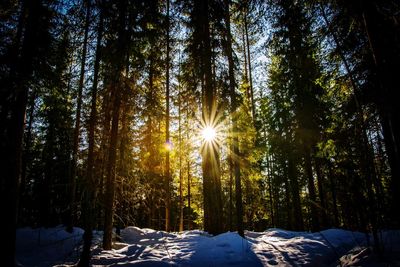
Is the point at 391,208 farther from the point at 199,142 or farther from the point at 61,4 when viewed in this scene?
the point at 61,4

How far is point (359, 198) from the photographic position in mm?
6152

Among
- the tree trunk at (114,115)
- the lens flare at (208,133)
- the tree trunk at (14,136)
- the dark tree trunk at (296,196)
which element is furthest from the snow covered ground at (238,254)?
the dark tree trunk at (296,196)

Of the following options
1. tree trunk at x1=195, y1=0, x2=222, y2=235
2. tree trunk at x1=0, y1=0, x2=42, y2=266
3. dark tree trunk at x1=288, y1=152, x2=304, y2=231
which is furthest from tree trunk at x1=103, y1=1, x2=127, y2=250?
dark tree trunk at x1=288, y1=152, x2=304, y2=231

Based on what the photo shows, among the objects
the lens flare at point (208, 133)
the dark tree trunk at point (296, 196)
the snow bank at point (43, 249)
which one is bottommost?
the snow bank at point (43, 249)

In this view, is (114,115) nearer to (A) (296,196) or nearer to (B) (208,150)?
(B) (208,150)

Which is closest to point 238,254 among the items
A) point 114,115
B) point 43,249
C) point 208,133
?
point 114,115

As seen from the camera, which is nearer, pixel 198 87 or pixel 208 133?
pixel 208 133

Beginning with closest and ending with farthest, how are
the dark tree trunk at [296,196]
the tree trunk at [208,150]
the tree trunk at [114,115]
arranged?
the tree trunk at [114,115]
the tree trunk at [208,150]
the dark tree trunk at [296,196]

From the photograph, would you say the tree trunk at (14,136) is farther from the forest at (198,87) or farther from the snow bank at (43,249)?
the snow bank at (43,249)

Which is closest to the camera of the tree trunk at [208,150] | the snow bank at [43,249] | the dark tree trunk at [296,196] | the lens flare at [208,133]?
the snow bank at [43,249]

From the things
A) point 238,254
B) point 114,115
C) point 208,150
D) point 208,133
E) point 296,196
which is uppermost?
point 208,133

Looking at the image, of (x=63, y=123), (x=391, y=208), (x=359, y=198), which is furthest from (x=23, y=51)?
(x=63, y=123)

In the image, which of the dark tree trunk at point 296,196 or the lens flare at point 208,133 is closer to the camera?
the lens flare at point 208,133

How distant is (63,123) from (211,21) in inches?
522
